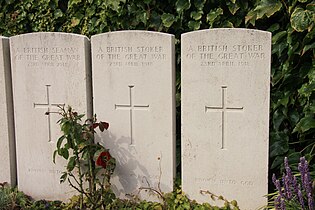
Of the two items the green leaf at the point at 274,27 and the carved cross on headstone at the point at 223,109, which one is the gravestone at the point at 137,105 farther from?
the green leaf at the point at 274,27

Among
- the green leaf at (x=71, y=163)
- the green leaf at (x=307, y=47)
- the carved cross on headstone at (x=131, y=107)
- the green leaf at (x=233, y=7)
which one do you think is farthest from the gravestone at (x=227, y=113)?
the green leaf at (x=71, y=163)

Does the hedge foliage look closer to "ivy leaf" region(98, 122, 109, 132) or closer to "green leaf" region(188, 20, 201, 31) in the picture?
"green leaf" region(188, 20, 201, 31)

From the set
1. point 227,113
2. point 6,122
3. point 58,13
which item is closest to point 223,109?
point 227,113

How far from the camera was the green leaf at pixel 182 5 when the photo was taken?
4.20 meters

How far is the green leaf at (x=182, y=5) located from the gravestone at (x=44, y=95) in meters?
1.04

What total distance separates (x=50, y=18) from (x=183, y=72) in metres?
2.21

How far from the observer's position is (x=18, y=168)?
13.1ft

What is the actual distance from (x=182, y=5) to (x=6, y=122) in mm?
1994

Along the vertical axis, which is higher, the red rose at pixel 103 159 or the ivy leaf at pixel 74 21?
the ivy leaf at pixel 74 21

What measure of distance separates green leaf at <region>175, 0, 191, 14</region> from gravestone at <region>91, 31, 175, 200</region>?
0.81m

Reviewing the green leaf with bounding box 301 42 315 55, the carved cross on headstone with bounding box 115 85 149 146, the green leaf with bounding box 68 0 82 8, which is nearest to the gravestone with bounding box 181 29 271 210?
the carved cross on headstone with bounding box 115 85 149 146

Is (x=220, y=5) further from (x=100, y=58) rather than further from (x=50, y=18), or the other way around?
(x=50, y=18)

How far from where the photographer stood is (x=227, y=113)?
3.48 m

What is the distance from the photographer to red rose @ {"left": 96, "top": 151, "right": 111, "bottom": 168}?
3.50m
